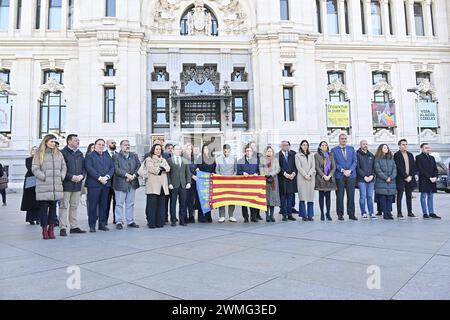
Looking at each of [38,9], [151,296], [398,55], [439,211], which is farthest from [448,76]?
[38,9]

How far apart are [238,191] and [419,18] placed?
97.3 ft

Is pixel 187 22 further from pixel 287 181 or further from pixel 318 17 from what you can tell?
pixel 287 181

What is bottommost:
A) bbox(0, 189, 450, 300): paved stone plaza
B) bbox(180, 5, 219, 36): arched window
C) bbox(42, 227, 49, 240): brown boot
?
bbox(0, 189, 450, 300): paved stone plaza

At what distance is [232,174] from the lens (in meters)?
9.03

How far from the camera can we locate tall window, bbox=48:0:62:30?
25.7m

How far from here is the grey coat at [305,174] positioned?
873cm

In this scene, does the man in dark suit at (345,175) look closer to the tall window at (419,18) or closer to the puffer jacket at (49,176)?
the puffer jacket at (49,176)

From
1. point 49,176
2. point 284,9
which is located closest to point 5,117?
point 49,176

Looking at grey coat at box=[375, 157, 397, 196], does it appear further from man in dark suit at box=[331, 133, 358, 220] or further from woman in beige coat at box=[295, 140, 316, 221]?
woman in beige coat at box=[295, 140, 316, 221]

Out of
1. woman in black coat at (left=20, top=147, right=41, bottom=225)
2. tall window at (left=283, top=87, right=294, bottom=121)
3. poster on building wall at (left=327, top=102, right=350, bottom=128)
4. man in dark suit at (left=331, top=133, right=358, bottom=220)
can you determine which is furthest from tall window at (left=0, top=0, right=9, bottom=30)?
man in dark suit at (left=331, top=133, right=358, bottom=220)

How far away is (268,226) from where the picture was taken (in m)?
7.97

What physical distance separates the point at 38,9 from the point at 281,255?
2950 cm

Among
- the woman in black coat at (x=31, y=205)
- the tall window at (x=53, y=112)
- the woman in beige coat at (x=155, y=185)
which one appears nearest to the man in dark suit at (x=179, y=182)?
the woman in beige coat at (x=155, y=185)
